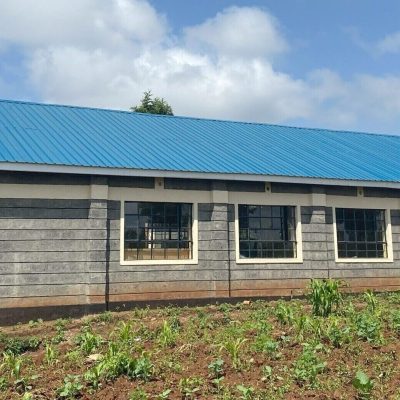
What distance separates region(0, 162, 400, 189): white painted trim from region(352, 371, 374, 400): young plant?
901cm

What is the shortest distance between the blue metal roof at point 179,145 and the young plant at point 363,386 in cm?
906

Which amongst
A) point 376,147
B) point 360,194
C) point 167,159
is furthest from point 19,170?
point 376,147

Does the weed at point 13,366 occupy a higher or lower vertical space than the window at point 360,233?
lower

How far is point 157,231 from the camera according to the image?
15.2 metres

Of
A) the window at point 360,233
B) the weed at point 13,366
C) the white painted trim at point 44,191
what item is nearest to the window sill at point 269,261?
the window at point 360,233

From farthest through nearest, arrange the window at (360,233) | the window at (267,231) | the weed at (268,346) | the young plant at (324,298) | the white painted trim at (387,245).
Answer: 1. the window at (360,233)
2. the white painted trim at (387,245)
3. the window at (267,231)
4. the young plant at (324,298)
5. the weed at (268,346)

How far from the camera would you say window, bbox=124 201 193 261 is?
48.4ft

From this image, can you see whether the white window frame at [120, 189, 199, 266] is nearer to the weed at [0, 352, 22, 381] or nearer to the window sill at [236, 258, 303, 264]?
the window sill at [236, 258, 303, 264]

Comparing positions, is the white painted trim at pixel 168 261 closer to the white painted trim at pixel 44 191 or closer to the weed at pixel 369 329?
the white painted trim at pixel 44 191

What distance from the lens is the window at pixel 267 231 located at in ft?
52.4


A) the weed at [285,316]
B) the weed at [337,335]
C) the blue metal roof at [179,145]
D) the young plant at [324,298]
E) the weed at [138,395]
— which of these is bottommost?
the weed at [138,395]

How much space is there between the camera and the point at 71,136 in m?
15.9

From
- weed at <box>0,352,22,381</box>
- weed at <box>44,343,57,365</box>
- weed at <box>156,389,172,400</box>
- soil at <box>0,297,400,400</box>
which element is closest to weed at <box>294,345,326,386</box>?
soil at <box>0,297,400,400</box>

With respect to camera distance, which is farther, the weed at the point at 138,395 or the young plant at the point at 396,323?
the young plant at the point at 396,323
